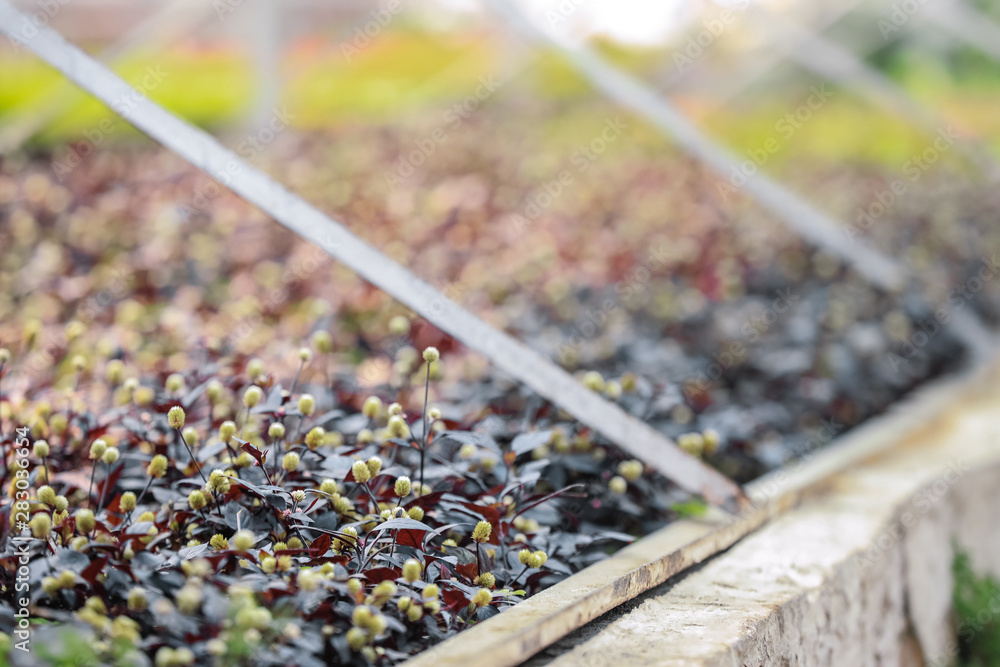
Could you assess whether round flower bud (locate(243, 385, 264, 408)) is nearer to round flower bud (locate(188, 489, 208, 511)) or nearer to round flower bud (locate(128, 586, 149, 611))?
round flower bud (locate(188, 489, 208, 511))

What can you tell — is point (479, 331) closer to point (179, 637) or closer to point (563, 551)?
point (563, 551)

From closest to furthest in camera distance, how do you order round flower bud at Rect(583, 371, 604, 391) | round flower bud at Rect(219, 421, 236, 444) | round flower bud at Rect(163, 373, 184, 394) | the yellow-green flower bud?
the yellow-green flower bud, round flower bud at Rect(219, 421, 236, 444), round flower bud at Rect(163, 373, 184, 394), round flower bud at Rect(583, 371, 604, 391)

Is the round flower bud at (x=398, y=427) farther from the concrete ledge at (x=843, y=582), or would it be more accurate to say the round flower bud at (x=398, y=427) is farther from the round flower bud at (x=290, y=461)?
the concrete ledge at (x=843, y=582)

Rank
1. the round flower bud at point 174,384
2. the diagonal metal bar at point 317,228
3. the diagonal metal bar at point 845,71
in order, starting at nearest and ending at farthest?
the diagonal metal bar at point 317,228 → the round flower bud at point 174,384 → the diagonal metal bar at point 845,71

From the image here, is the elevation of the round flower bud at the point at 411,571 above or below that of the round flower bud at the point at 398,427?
below

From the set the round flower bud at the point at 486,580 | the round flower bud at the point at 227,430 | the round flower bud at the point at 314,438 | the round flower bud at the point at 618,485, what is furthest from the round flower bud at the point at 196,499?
the round flower bud at the point at 618,485

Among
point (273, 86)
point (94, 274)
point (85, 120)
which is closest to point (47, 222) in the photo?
point (94, 274)

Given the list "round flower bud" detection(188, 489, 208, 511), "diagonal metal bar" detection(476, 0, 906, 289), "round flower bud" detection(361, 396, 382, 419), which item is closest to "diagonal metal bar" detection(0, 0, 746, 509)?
"round flower bud" detection(361, 396, 382, 419)
